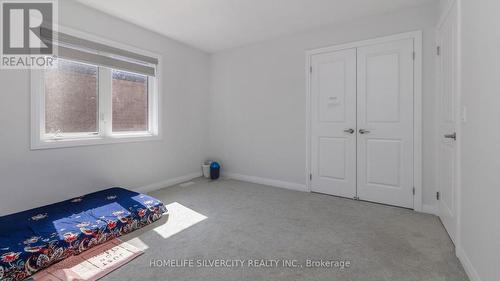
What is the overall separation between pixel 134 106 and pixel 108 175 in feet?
3.54

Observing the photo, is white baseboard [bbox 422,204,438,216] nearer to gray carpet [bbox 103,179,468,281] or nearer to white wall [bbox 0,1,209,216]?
gray carpet [bbox 103,179,468,281]

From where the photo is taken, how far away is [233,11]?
296cm

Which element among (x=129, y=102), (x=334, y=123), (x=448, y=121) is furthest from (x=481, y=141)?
(x=129, y=102)

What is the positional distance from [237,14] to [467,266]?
335 cm

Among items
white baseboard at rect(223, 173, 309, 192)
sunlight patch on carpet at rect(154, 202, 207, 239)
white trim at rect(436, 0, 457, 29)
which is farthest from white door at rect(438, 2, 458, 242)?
sunlight patch on carpet at rect(154, 202, 207, 239)

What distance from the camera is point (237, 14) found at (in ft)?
9.96

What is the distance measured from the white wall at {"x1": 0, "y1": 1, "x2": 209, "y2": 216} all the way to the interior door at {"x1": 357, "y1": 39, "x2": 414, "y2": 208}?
9.18 feet

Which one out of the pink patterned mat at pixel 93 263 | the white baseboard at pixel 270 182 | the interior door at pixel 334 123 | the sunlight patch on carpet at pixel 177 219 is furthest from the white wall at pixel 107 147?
the interior door at pixel 334 123

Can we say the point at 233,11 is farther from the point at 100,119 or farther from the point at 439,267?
the point at 439,267

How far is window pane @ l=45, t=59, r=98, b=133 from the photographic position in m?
2.66

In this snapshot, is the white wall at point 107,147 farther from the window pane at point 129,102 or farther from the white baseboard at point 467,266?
the white baseboard at point 467,266

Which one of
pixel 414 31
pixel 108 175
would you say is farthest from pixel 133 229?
pixel 414 31

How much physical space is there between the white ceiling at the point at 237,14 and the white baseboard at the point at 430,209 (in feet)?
7.80

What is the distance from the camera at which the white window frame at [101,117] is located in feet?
8.08
